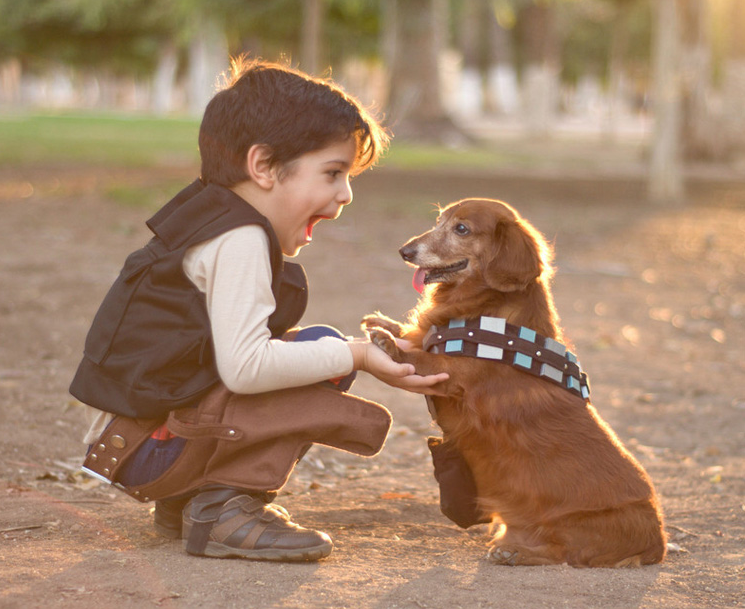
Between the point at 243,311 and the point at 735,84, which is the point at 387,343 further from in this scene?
the point at 735,84

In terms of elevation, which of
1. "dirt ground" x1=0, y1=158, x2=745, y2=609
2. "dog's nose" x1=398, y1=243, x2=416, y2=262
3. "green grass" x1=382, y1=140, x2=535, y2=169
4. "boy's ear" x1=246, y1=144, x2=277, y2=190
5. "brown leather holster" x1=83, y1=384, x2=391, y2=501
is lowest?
"dirt ground" x1=0, y1=158, x2=745, y2=609

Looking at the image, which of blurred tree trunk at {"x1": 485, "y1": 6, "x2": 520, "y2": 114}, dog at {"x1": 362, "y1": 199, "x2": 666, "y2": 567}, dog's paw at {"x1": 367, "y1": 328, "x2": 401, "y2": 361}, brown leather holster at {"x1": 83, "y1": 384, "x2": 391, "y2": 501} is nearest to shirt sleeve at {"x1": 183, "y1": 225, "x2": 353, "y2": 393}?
brown leather holster at {"x1": 83, "y1": 384, "x2": 391, "y2": 501}

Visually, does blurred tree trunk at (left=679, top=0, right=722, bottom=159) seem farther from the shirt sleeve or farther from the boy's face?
the shirt sleeve

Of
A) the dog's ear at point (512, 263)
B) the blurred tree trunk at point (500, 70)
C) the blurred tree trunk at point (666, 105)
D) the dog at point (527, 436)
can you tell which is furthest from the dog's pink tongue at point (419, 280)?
the blurred tree trunk at point (500, 70)

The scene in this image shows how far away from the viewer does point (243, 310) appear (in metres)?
3.20

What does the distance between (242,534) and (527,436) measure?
0.99 metres

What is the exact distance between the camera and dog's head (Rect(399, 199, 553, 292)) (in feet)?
11.5

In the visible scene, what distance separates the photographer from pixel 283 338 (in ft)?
12.2

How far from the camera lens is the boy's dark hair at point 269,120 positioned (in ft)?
10.9

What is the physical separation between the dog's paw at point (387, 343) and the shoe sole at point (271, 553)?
2.15 ft

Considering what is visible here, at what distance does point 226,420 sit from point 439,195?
1169cm

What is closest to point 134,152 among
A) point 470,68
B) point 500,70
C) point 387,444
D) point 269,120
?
point 387,444

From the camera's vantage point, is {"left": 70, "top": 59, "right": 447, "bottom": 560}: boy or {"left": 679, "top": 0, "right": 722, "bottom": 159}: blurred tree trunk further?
{"left": 679, "top": 0, "right": 722, "bottom": 159}: blurred tree trunk

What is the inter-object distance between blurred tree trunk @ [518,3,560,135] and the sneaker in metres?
36.0
